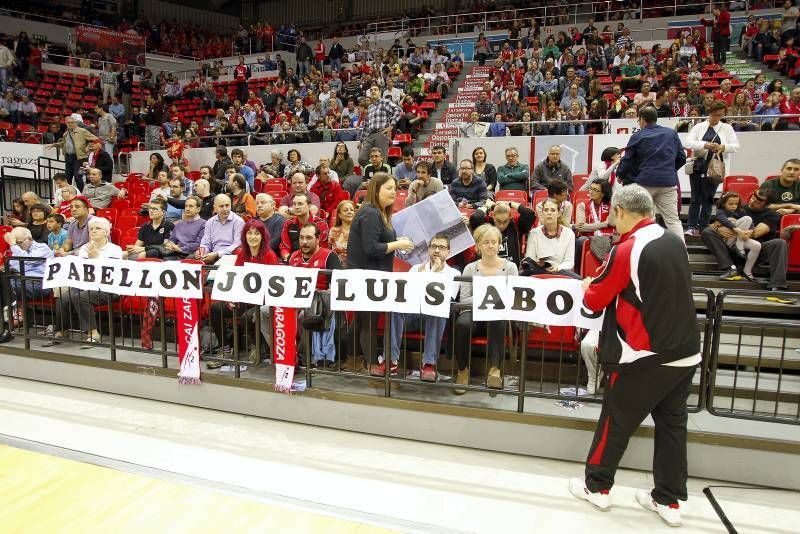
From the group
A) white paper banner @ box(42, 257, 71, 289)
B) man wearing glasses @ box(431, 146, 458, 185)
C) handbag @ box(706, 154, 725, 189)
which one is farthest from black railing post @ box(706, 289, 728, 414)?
white paper banner @ box(42, 257, 71, 289)

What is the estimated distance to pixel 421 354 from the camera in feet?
15.0

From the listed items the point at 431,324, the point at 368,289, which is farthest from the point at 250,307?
the point at 431,324

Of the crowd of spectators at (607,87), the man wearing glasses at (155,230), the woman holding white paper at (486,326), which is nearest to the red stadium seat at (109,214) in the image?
the man wearing glasses at (155,230)

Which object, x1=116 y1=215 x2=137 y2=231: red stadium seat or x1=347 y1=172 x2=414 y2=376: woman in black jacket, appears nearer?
x1=347 y1=172 x2=414 y2=376: woman in black jacket

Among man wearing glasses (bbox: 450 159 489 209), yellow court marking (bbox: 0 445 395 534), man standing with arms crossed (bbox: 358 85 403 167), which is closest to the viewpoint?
yellow court marking (bbox: 0 445 395 534)

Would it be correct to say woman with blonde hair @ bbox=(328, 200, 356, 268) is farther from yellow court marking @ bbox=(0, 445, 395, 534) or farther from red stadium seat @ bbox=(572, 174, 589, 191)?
red stadium seat @ bbox=(572, 174, 589, 191)

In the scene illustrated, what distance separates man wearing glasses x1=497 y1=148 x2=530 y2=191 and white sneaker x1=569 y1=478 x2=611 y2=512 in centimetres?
541

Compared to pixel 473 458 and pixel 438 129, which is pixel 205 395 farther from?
pixel 438 129

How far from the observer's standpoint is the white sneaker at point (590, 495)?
329 cm

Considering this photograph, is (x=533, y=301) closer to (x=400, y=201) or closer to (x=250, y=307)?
(x=250, y=307)

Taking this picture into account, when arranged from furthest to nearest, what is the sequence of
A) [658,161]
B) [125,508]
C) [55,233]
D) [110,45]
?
1. [110,45]
2. [55,233]
3. [658,161]
4. [125,508]

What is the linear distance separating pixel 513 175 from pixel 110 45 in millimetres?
19500

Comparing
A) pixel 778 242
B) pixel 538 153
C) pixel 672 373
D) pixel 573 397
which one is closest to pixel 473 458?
pixel 573 397

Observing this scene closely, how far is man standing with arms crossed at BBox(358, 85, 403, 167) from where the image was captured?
29.8 ft
